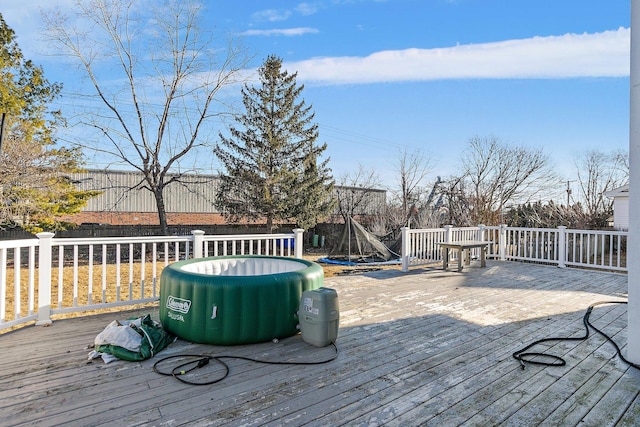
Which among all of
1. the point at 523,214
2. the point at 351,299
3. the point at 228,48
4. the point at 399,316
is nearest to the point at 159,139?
the point at 228,48

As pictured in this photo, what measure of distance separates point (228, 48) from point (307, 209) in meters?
6.95

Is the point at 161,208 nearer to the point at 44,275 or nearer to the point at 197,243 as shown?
the point at 197,243

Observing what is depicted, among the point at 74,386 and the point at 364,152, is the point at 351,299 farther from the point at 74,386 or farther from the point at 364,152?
the point at 364,152

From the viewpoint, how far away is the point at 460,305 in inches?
174

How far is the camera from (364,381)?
2.37 m

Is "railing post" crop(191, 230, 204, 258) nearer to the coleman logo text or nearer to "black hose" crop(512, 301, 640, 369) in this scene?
the coleman logo text

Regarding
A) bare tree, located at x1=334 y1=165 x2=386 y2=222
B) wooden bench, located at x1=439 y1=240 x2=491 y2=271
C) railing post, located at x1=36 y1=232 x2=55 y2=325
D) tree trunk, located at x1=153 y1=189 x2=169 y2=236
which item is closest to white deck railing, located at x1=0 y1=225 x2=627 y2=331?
railing post, located at x1=36 y1=232 x2=55 y2=325

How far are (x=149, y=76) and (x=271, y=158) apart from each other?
5.49 meters

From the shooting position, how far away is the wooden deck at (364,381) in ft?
6.41

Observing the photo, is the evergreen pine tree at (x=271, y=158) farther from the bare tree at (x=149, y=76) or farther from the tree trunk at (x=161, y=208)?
the tree trunk at (x=161, y=208)

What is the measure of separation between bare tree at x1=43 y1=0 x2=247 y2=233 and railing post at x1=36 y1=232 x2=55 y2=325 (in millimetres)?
9355

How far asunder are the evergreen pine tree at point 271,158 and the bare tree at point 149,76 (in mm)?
2432

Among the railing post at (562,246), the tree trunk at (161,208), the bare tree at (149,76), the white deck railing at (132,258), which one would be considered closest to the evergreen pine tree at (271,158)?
the bare tree at (149,76)

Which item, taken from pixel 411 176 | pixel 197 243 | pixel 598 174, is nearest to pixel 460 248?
pixel 197 243
